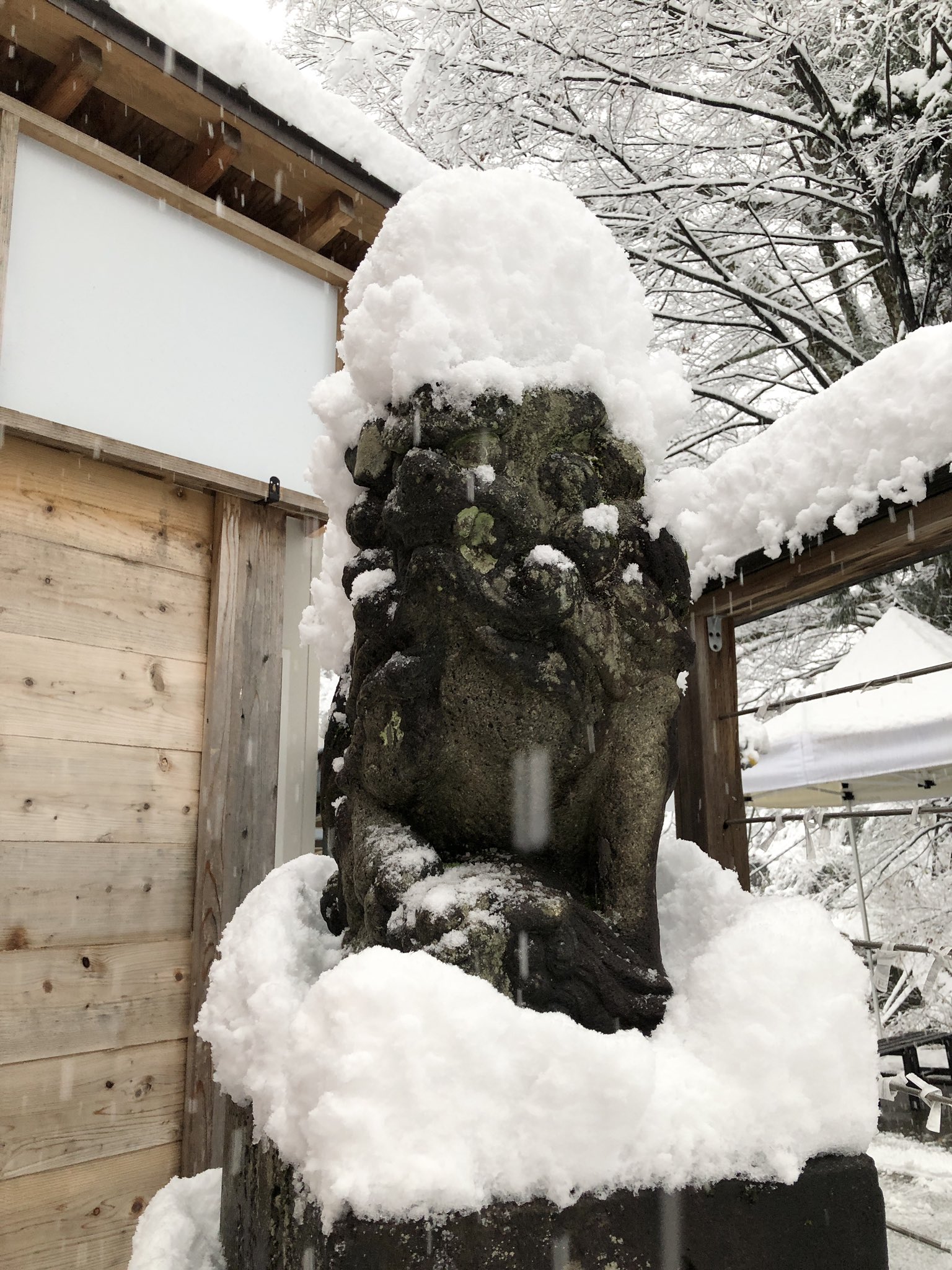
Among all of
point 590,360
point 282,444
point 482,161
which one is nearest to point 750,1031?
point 590,360

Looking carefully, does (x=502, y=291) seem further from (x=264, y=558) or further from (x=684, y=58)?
(x=684, y=58)

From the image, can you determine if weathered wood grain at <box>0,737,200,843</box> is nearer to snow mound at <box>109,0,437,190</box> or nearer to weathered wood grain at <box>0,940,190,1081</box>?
weathered wood grain at <box>0,940,190,1081</box>

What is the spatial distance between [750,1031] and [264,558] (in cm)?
241

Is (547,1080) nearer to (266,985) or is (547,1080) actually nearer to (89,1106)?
(266,985)

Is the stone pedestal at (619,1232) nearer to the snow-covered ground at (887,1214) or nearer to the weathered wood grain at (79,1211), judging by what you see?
the snow-covered ground at (887,1214)

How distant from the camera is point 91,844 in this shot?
2.61 m

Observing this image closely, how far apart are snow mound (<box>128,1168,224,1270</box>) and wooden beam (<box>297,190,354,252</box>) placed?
3.09 meters

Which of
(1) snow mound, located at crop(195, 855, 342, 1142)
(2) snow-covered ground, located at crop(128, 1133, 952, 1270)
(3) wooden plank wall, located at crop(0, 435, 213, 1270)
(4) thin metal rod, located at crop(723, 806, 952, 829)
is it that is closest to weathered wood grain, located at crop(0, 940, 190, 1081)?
(3) wooden plank wall, located at crop(0, 435, 213, 1270)

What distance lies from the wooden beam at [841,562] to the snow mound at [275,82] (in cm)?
200

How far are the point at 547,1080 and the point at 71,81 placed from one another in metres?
3.09

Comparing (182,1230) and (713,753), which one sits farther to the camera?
(713,753)

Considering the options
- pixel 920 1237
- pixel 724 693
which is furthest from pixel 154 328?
pixel 920 1237

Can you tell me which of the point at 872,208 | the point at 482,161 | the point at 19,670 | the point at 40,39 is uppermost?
the point at 482,161

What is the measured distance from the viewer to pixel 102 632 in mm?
2752
